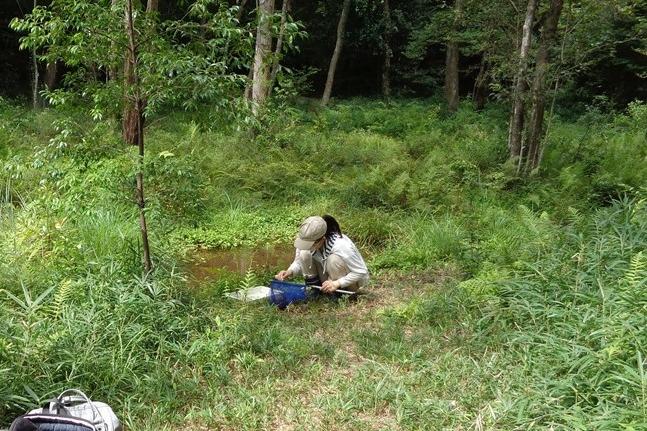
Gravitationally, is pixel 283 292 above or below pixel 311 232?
below

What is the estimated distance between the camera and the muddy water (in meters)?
6.23

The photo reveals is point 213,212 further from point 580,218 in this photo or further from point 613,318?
point 613,318

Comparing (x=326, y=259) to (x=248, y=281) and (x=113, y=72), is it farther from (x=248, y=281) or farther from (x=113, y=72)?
(x=113, y=72)

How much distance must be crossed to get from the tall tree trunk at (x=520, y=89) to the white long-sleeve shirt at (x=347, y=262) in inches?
200

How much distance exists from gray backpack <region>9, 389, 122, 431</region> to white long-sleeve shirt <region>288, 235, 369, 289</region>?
2.40 metres

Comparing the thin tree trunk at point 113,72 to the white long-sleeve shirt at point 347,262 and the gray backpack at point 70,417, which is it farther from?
the gray backpack at point 70,417

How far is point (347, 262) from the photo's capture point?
16.7 feet

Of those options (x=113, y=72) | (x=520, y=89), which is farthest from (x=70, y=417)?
(x=520, y=89)

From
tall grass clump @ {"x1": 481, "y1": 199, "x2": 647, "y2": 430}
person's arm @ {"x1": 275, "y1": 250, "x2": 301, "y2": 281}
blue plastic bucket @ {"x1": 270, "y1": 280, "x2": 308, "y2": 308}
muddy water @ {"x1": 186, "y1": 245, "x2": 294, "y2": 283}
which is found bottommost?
muddy water @ {"x1": 186, "y1": 245, "x2": 294, "y2": 283}

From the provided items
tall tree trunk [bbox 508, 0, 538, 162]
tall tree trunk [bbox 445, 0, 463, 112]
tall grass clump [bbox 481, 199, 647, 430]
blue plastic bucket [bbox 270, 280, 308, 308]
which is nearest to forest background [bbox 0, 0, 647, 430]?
tall grass clump [bbox 481, 199, 647, 430]

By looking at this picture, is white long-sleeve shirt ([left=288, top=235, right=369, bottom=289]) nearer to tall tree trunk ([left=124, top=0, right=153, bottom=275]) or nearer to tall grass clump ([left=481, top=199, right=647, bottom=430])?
tall grass clump ([left=481, top=199, right=647, bottom=430])

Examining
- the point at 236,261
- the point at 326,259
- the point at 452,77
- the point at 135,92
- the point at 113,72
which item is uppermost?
the point at 452,77

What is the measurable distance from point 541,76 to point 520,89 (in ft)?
1.77

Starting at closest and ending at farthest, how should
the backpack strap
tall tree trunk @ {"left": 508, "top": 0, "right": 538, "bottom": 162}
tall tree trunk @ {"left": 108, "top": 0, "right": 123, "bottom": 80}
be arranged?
the backpack strap
tall tree trunk @ {"left": 108, "top": 0, "right": 123, "bottom": 80}
tall tree trunk @ {"left": 508, "top": 0, "right": 538, "bottom": 162}
